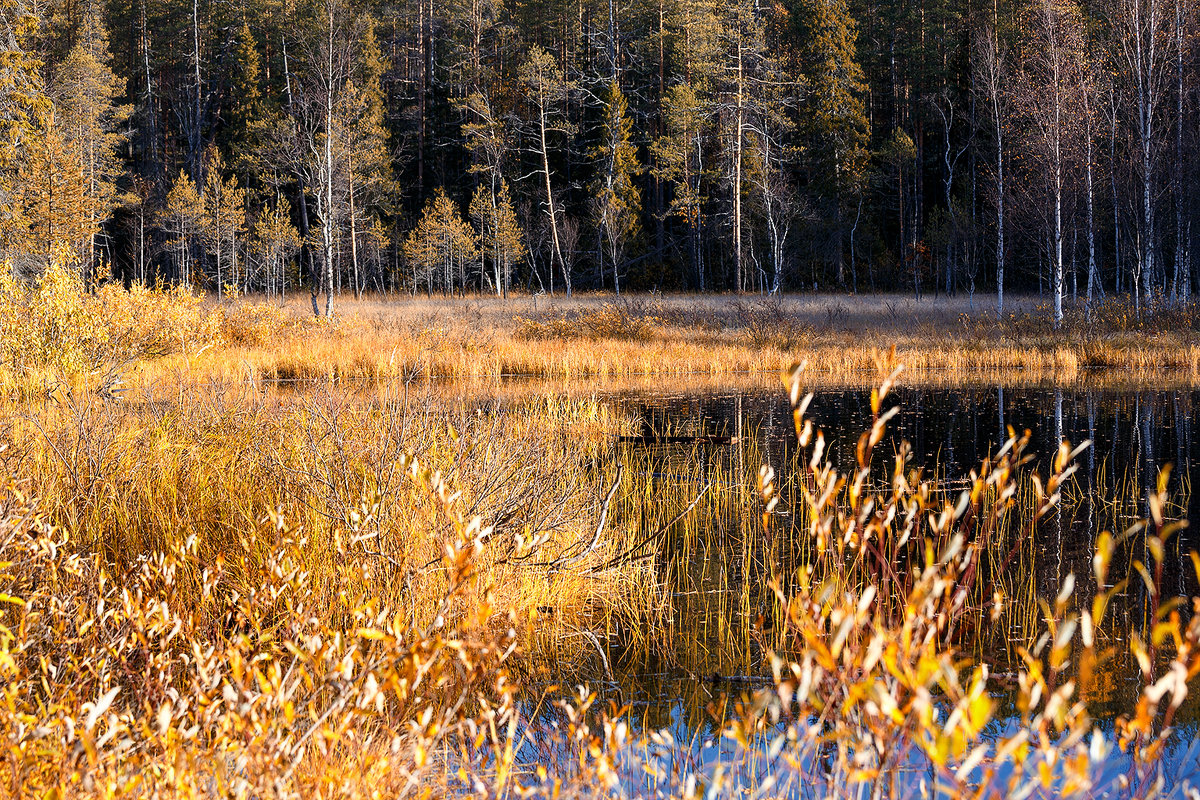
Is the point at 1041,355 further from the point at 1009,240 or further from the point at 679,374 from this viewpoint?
the point at 1009,240

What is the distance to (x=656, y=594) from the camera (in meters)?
5.91

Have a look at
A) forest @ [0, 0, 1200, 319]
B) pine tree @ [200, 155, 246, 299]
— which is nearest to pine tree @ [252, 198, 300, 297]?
forest @ [0, 0, 1200, 319]

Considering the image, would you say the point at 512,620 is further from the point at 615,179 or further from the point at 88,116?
the point at 88,116

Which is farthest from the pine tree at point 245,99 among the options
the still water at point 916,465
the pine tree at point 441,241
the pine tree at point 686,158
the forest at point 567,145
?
the still water at point 916,465

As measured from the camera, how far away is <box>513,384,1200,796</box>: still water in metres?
4.38

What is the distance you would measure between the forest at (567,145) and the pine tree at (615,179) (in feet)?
0.38

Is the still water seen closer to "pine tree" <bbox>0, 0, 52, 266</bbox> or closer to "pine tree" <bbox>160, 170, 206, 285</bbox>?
"pine tree" <bbox>0, 0, 52, 266</bbox>

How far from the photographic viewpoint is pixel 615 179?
44281 millimetres

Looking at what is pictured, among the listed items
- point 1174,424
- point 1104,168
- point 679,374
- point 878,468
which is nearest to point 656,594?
point 878,468

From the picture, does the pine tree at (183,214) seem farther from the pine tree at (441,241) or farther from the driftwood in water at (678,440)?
the driftwood in water at (678,440)

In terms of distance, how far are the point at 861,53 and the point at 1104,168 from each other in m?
23.4

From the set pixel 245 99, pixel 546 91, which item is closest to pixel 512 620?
pixel 546 91

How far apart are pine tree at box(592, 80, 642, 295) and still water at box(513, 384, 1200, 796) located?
26.4 metres

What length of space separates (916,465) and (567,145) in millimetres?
41986
